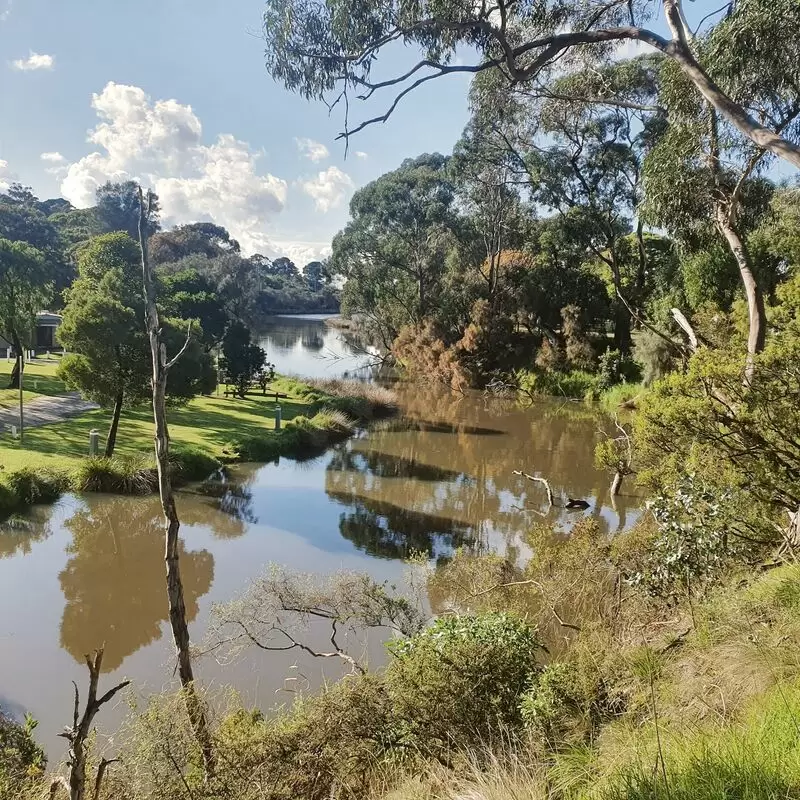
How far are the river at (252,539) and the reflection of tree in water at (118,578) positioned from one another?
1.2 inches

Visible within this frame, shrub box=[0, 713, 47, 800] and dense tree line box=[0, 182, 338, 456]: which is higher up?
dense tree line box=[0, 182, 338, 456]

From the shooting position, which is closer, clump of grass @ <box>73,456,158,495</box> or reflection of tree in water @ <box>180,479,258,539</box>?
reflection of tree in water @ <box>180,479,258,539</box>

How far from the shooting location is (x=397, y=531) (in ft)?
42.1

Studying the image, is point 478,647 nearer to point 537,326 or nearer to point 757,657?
point 757,657

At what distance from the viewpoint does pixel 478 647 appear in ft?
16.8

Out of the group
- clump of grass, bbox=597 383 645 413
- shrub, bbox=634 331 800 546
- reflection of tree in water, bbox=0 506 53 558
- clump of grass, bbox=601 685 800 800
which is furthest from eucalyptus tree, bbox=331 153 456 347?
clump of grass, bbox=601 685 800 800

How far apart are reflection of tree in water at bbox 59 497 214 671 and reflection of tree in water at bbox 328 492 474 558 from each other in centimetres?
308

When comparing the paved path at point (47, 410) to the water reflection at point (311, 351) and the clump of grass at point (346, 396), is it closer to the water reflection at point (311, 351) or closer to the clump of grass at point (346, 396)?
the clump of grass at point (346, 396)

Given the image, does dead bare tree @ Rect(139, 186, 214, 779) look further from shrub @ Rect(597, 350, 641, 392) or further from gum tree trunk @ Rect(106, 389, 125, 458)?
shrub @ Rect(597, 350, 641, 392)

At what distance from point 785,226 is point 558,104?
32.0 ft

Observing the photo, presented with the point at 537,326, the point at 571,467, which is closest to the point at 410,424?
the point at 571,467

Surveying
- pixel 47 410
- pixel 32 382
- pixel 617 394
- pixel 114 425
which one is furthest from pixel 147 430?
pixel 617 394

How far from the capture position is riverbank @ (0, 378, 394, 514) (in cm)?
1316

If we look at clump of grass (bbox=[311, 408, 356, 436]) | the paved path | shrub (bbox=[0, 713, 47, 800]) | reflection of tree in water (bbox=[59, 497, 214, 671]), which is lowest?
reflection of tree in water (bbox=[59, 497, 214, 671])
